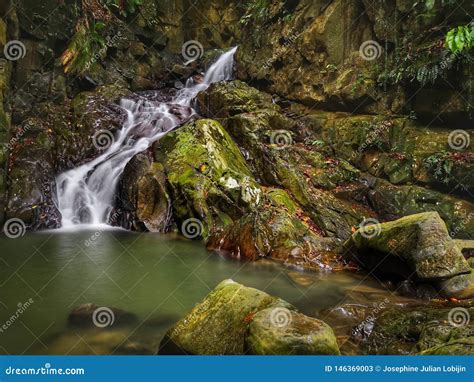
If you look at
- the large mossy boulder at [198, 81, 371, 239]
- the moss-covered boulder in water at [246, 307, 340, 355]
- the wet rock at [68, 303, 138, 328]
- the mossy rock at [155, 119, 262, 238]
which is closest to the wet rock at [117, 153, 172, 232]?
the mossy rock at [155, 119, 262, 238]

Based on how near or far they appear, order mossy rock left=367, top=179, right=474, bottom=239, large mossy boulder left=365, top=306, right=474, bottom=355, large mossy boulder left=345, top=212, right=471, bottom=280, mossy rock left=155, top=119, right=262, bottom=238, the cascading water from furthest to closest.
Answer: the cascading water < mossy rock left=367, top=179, right=474, bottom=239 < mossy rock left=155, top=119, right=262, bottom=238 < large mossy boulder left=345, top=212, right=471, bottom=280 < large mossy boulder left=365, top=306, right=474, bottom=355

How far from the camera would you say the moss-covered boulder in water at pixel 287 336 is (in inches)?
122

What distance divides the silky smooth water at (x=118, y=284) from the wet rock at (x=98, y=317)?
11 centimetres

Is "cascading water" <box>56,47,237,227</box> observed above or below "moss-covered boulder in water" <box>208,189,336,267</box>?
above

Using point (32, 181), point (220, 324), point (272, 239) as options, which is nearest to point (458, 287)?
point (272, 239)

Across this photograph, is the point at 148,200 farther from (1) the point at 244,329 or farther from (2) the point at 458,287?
(2) the point at 458,287

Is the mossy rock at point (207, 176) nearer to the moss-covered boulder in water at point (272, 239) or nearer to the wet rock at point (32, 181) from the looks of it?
the moss-covered boulder in water at point (272, 239)

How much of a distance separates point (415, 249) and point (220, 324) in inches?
140

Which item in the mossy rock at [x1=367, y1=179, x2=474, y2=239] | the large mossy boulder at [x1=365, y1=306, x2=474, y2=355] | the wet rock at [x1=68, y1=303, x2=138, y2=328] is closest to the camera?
the large mossy boulder at [x1=365, y1=306, x2=474, y2=355]

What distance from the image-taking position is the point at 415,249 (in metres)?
5.65

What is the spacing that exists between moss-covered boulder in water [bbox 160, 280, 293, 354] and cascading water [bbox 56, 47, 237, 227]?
6.38 m

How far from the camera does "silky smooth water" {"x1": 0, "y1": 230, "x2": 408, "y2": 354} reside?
4.30 meters

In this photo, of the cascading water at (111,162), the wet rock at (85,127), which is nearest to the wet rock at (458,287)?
the cascading water at (111,162)

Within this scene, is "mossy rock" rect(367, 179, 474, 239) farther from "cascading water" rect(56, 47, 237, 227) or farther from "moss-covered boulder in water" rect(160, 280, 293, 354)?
"moss-covered boulder in water" rect(160, 280, 293, 354)
